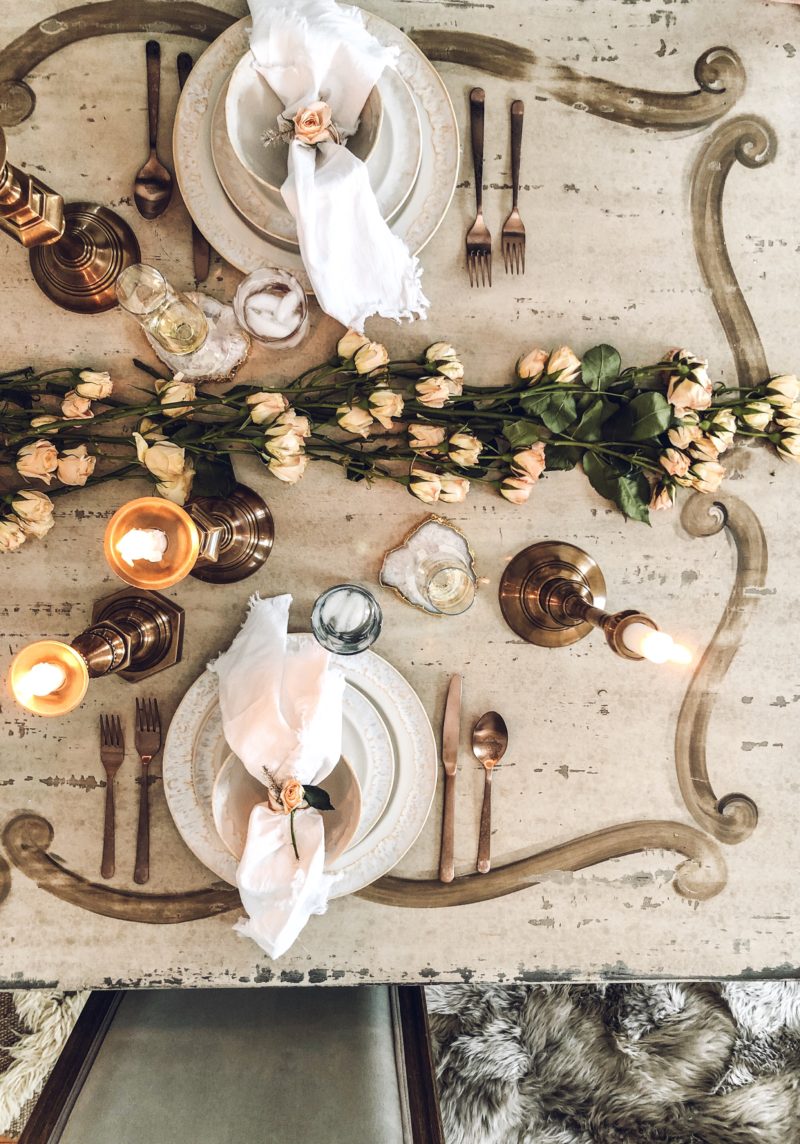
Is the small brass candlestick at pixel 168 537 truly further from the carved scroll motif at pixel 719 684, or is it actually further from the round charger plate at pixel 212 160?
the carved scroll motif at pixel 719 684

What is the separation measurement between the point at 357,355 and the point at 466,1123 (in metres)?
1.38

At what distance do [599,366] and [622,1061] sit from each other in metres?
1.29

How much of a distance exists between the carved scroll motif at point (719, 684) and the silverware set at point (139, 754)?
746 millimetres

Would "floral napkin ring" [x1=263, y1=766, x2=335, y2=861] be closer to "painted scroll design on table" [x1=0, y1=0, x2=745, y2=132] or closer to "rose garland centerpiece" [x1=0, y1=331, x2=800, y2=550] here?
"rose garland centerpiece" [x1=0, y1=331, x2=800, y2=550]

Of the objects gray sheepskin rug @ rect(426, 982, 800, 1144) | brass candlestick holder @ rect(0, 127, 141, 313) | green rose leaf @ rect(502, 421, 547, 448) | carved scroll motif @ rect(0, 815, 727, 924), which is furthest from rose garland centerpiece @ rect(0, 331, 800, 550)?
gray sheepskin rug @ rect(426, 982, 800, 1144)

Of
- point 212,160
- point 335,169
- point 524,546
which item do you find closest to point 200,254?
point 212,160

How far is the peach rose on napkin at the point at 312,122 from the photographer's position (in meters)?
0.78

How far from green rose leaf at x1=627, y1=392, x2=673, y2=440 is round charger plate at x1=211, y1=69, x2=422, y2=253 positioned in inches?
15.9

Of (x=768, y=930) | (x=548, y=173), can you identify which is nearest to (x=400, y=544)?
(x=548, y=173)

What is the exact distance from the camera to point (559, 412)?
0.92 meters

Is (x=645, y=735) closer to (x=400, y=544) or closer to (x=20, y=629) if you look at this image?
(x=400, y=544)

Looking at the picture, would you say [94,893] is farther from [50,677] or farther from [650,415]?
[650,415]

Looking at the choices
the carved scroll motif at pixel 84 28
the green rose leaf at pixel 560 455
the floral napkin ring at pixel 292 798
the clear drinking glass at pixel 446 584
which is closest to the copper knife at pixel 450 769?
the clear drinking glass at pixel 446 584

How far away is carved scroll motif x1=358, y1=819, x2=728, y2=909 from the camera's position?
1.01 m
